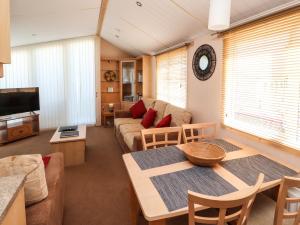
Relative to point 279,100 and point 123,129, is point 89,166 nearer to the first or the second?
point 123,129

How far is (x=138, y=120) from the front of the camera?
15.4ft

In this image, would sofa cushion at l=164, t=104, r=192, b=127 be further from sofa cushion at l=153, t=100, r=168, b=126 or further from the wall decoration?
the wall decoration

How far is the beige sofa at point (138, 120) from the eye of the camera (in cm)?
307

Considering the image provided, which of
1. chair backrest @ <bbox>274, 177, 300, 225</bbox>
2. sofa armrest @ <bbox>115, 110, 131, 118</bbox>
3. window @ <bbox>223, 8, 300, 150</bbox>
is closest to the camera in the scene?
chair backrest @ <bbox>274, 177, 300, 225</bbox>

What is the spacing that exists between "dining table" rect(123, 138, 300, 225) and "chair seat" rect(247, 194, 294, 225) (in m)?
0.27

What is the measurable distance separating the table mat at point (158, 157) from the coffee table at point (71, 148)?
6.03 feet

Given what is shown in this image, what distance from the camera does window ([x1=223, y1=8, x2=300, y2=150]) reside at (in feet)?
6.05

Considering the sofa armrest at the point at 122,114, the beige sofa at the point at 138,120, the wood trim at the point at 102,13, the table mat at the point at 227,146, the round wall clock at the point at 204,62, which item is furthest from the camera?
the sofa armrest at the point at 122,114

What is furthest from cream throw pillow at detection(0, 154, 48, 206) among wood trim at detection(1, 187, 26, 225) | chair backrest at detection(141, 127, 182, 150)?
chair backrest at detection(141, 127, 182, 150)

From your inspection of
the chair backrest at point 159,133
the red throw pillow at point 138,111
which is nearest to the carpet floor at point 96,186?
the chair backrest at point 159,133

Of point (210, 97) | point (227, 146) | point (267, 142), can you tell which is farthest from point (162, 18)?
point (267, 142)

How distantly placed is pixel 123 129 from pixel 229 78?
7.06 ft

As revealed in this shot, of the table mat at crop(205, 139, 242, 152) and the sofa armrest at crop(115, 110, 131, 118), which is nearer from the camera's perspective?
the table mat at crop(205, 139, 242, 152)

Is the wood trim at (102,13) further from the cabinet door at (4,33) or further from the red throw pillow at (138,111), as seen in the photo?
the cabinet door at (4,33)
